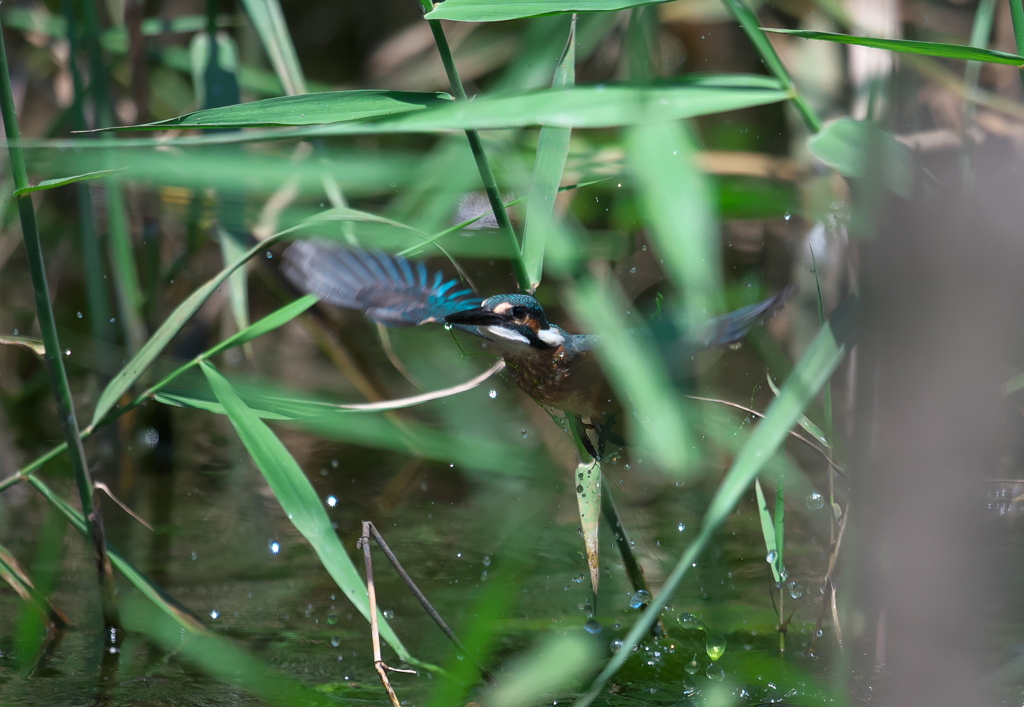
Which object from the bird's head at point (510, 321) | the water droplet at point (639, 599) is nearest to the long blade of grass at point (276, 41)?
the bird's head at point (510, 321)

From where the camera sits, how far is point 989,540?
44 centimetres

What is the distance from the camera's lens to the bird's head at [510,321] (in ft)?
3.84

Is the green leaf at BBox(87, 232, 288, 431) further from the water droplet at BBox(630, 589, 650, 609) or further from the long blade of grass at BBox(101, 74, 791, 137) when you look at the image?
the water droplet at BBox(630, 589, 650, 609)

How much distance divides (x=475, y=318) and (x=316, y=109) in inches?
13.6

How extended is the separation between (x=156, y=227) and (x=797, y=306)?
1.51 meters

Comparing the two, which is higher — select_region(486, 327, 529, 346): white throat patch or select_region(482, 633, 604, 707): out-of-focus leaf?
select_region(486, 327, 529, 346): white throat patch

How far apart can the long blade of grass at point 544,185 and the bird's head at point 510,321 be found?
112 mm

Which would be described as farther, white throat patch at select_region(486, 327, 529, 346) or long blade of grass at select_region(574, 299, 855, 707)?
white throat patch at select_region(486, 327, 529, 346)

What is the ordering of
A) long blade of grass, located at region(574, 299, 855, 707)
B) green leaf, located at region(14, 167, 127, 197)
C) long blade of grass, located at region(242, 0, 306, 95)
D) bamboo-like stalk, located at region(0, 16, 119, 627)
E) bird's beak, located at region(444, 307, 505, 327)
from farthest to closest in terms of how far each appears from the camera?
1. long blade of grass, located at region(242, 0, 306, 95)
2. bird's beak, located at region(444, 307, 505, 327)
3. bamboo-like stalk, located at region(0, 16, 119, 627)
4. green leaf, located at region(14, 167, 127, 197)
5. long blade of grass, located at region(574, 299, 855, 707)

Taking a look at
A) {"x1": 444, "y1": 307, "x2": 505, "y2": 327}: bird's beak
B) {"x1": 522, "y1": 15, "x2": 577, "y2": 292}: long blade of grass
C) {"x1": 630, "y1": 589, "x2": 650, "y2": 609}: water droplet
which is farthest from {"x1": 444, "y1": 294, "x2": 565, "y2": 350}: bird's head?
{"x1": 630, "y1": 589, "x2": 650, "y2": 609}: water droplet

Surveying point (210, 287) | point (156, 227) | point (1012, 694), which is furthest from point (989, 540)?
point (156, 227)

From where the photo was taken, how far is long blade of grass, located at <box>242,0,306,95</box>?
1.62 m

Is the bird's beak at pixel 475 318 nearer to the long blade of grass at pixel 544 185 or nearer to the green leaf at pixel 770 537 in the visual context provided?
the long blade of grass at pixel 544 185

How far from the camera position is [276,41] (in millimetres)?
1630
